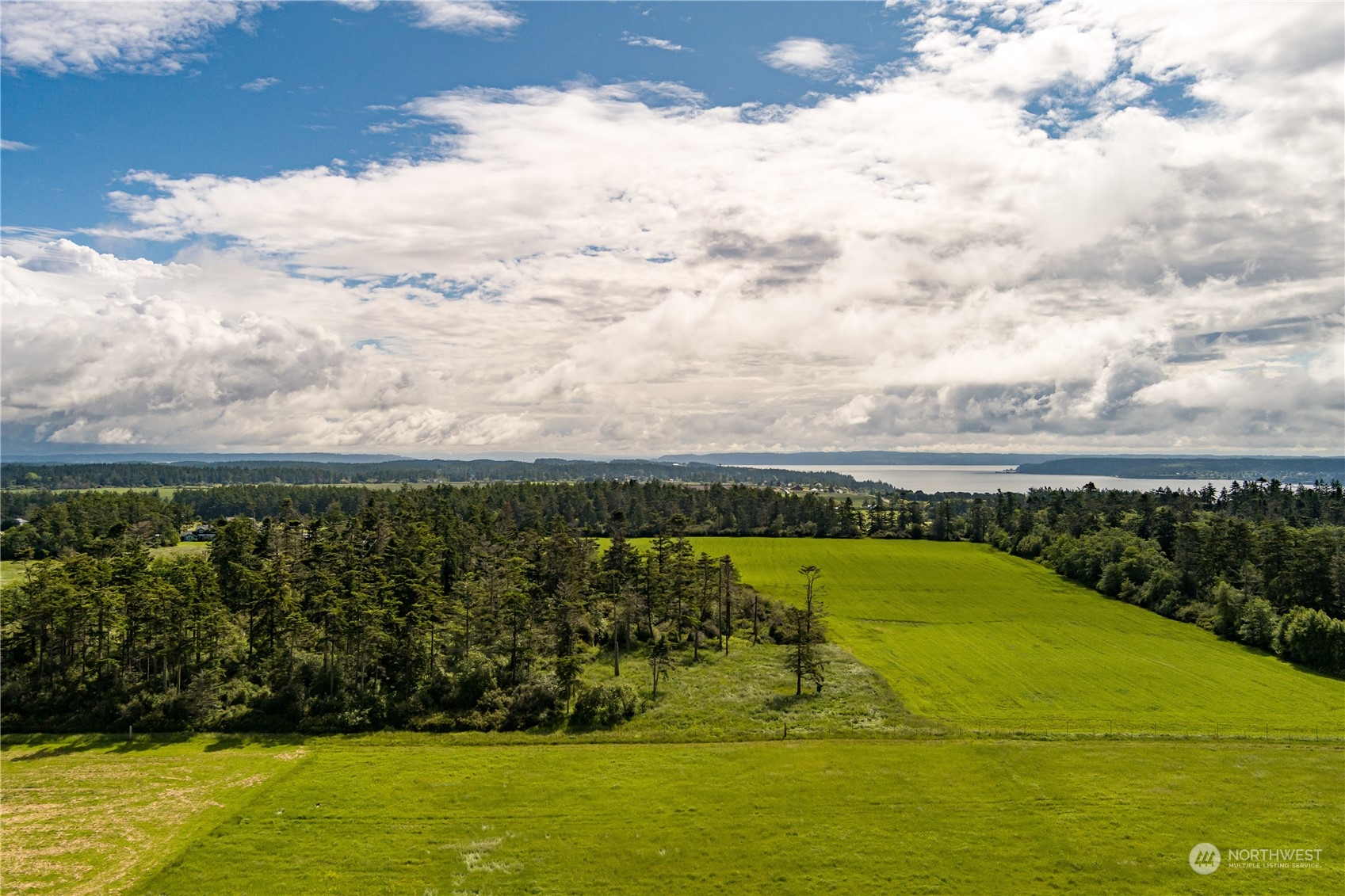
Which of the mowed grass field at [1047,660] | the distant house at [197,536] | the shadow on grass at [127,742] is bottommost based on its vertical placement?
the shadow on grass at [127,742]

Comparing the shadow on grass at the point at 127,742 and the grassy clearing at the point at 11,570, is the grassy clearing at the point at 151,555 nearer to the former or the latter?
the grassy clearing at the point at 11,570

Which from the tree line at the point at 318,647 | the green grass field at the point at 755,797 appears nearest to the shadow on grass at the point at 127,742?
the green grass field at the point at 755,797

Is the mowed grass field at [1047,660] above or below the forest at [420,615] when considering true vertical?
below

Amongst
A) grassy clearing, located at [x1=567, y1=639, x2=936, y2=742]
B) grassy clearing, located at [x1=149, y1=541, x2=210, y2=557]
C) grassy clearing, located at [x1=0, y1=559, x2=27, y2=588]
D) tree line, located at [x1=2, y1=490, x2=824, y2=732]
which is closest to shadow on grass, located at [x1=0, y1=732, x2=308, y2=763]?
tree line, located at [x1=2, y1=490, x2=824, y2=732]

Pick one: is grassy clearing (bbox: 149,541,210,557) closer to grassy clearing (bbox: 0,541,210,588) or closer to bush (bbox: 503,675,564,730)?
grassy clearing (bbox: 0,541,210,588)

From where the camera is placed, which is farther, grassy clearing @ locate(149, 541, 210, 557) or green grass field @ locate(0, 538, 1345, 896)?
grassy clearing @ locate(149, 541, 210, 557)

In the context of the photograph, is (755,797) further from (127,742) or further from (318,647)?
(127,742)

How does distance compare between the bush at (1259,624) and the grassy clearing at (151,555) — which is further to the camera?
the grassy clearing at (151,555)
